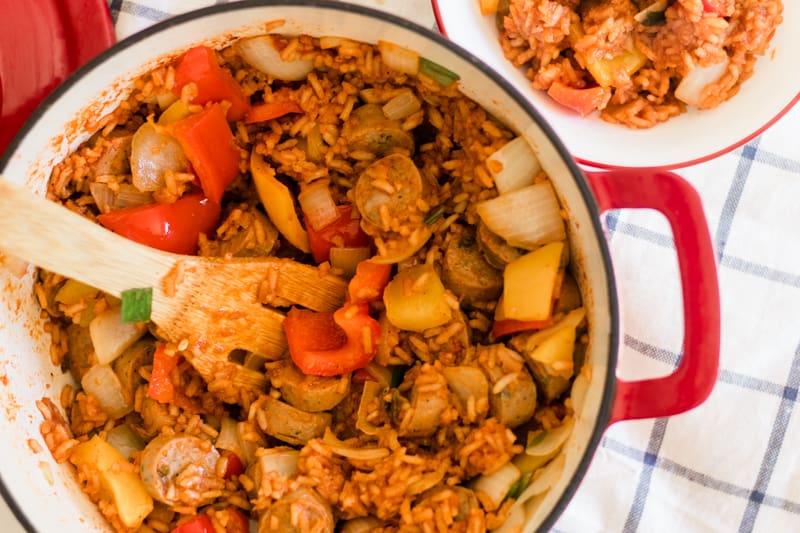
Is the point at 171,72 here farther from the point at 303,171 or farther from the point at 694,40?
the point at 694,40

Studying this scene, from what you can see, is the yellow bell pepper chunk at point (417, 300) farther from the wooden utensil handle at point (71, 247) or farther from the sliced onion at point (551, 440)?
the wooden utensil handle at point (71, 247)

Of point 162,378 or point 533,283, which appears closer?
point 533,283

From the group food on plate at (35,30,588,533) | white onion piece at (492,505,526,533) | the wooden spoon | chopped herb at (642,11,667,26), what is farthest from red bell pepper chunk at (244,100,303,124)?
white onion piece at (492,505,526,533)

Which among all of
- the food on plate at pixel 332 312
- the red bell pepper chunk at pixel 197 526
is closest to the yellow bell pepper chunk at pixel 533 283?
the food on plate at pixel 332 312

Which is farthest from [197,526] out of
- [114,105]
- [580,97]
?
[580,97]

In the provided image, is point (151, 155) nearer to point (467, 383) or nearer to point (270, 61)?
point (270, 61)
